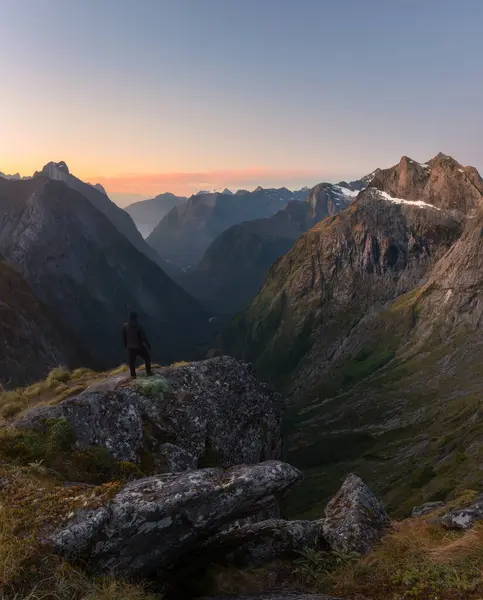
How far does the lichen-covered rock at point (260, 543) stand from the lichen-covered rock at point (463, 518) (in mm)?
4585

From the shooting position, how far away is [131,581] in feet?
39.2

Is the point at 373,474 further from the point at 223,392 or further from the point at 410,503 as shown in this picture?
the point at 223,392

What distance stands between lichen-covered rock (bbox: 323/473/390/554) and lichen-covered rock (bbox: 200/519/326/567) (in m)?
0.70

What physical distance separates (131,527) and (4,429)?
9.24 m

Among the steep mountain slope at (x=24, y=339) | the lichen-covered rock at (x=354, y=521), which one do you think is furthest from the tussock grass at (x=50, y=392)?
the steep mountain slope at (x=24, y=339)

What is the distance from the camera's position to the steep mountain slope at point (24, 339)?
4055 inches

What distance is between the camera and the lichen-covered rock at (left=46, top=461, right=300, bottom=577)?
11.8m

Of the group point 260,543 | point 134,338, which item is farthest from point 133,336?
point 260,543

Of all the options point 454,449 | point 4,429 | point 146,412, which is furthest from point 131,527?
point 454,449

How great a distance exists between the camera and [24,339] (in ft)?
386

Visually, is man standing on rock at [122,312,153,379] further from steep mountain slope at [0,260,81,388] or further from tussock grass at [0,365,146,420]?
steep mountain slope at [0,260,81,388]

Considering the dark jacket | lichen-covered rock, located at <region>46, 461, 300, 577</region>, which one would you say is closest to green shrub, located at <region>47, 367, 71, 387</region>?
the dark jacket

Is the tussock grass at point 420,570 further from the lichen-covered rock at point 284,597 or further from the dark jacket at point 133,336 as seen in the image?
the dark jacket at point 133,336

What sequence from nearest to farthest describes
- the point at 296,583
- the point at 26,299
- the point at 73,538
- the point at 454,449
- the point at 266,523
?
the point at 73,538 < the point at 296,583 < the point at 266,523 < the point at 26,299 < the point at 454,449
